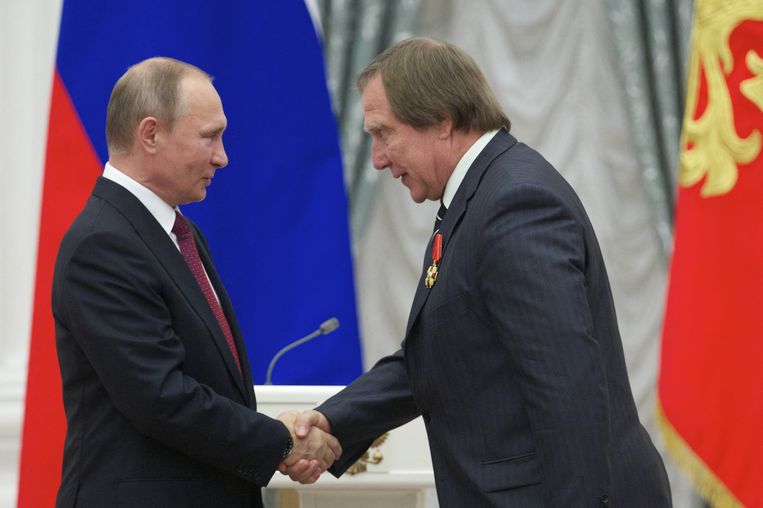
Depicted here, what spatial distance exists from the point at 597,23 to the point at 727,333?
186cm

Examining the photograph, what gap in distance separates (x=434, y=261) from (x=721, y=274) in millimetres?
1434

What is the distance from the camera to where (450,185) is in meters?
2.25

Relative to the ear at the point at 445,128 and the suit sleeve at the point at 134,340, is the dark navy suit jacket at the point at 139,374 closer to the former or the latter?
the suit sleeve at the point at 134,340

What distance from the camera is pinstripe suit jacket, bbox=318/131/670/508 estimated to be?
189 centimetres

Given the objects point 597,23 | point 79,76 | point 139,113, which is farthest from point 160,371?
point 597,23

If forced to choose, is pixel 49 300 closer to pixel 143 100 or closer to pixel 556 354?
pixel 143 100

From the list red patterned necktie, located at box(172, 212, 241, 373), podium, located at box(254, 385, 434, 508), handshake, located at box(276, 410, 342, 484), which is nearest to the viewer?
red patterned necktie, located at box(172, 212, 241, 373)

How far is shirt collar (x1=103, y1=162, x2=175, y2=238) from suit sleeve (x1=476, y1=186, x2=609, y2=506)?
0.80 m

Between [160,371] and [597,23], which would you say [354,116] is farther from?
[160,371]

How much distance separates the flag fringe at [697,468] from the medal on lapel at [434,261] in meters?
1.41

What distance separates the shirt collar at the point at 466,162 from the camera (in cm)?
222

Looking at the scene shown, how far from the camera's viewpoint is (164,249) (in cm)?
230

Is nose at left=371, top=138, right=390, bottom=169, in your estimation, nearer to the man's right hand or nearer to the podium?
A: the man's right hand

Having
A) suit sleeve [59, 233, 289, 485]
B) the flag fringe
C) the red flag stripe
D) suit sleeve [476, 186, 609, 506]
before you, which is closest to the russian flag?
the red flag stripe
